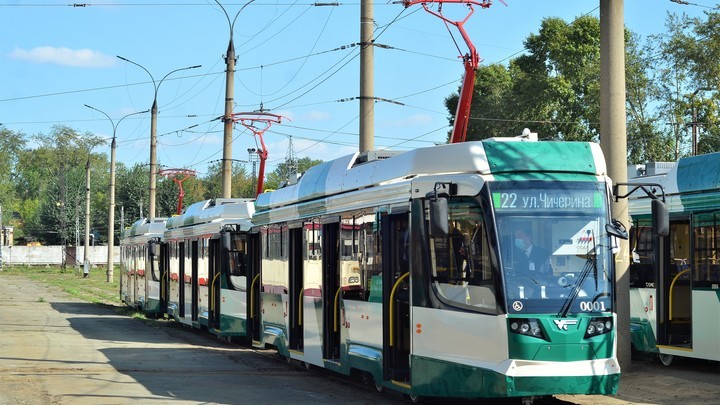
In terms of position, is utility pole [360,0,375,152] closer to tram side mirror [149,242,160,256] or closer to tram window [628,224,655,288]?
tram window [628,224,655,288]

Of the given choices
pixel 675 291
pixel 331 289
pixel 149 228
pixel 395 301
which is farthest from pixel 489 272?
pixel 149 228

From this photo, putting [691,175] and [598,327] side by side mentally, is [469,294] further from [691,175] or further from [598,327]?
[691,175]

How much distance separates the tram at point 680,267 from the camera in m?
16.4

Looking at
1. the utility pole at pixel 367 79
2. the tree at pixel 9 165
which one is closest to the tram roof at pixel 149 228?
the utility pole at pixel 367 79

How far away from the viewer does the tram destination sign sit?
37.7 feet

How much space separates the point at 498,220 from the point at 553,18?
146ft

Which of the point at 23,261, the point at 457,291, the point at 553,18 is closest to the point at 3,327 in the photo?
the point at 457,291

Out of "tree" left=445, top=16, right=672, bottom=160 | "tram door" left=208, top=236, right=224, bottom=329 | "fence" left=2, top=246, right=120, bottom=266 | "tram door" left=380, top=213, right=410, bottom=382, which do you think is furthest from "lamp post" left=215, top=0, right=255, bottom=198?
"fence" left=2, top=246, right=120, bottom=266

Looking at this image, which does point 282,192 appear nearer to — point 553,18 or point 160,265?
point 160,265

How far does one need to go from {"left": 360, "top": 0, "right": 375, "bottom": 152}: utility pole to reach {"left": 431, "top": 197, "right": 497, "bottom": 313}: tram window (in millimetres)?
7716

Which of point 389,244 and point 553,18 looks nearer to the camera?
point 389,244

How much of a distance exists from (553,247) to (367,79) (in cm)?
962

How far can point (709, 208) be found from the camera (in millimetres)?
16453

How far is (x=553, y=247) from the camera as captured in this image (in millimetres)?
11391
